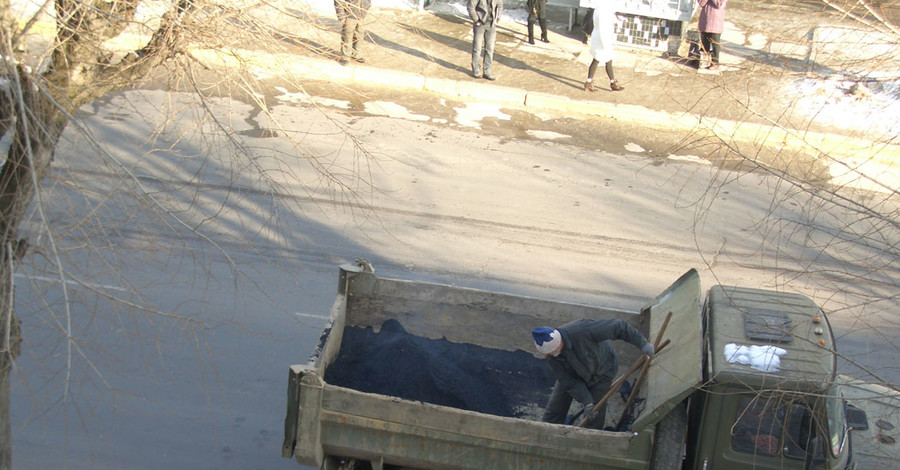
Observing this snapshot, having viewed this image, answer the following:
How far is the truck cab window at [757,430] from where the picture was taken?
203 inches

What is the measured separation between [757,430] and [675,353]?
0.78 meters

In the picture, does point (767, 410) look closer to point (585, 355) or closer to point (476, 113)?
point (585, 355)

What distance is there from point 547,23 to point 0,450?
15.6 m

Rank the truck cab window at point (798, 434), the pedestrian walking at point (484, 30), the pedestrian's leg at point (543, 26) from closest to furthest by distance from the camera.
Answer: the truck cab window at point (798, 434), the pedestrian walking at point (484, 30), the pedestrian's leg at point (543, 26)

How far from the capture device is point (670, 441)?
5285 mm

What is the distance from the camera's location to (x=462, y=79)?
50.2 ft

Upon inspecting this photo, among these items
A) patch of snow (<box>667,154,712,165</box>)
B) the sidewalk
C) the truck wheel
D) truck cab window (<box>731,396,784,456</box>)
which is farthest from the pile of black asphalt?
the sidewalk

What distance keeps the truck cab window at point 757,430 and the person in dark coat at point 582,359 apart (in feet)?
3.01

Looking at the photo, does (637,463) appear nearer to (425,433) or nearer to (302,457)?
(425,433)

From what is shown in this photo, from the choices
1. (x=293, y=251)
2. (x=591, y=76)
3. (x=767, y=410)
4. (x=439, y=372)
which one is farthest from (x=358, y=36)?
(x=767, y=410)

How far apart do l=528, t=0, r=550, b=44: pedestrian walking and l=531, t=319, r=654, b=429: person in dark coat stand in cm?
1172

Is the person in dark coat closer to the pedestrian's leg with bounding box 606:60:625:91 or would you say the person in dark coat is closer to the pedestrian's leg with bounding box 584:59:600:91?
the pedestrian's leg with bounding box 584:59:600:91

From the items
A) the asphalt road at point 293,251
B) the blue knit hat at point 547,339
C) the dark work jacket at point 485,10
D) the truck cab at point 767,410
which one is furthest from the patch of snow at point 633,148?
the truck cab at point 767,410

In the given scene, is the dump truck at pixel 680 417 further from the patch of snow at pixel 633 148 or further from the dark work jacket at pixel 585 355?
the patch of snow at pixel 633 148
